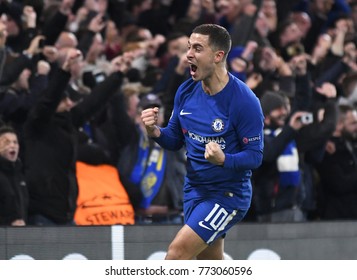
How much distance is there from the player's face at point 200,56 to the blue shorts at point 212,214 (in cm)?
85

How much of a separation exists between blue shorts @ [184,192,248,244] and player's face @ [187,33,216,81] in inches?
33.6

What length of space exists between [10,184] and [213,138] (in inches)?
112

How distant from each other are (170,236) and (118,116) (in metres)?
2.17

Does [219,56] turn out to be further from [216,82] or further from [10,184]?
[10,184]

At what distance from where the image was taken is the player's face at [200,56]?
7566mm

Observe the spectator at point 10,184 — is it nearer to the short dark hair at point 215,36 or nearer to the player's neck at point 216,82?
the player's neck at point 216,82

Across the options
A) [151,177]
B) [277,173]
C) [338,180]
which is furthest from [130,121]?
[338,180]

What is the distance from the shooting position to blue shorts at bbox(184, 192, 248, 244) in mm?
7559

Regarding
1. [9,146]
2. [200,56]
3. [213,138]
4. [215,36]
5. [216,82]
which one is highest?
[215,36]

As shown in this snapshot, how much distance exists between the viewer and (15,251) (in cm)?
909

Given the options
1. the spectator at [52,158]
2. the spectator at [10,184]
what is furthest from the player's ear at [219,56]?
the spectator at [10,184]

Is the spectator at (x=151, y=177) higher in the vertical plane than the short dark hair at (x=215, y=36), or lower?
lower

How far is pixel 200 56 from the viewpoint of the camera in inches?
298

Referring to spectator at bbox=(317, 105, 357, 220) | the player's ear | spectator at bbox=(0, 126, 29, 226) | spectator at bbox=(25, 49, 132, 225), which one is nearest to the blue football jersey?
the player's ear
